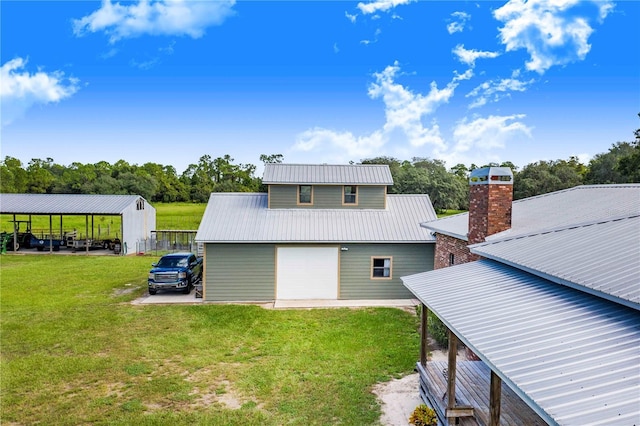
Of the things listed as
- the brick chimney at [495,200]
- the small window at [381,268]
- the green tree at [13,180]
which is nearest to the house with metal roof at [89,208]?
the small window at [381,268]

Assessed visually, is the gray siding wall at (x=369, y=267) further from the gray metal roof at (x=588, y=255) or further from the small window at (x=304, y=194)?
the gray metal roof at (x=588, y=255)

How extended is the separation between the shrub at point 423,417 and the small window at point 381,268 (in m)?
8.93

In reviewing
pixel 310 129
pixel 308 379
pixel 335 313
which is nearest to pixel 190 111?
pixel 310 129

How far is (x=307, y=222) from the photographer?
1642 cm

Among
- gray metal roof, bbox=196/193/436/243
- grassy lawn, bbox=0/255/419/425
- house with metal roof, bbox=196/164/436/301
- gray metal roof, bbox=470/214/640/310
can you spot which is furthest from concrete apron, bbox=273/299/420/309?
gray metal roof, bbox=470/214/640/310

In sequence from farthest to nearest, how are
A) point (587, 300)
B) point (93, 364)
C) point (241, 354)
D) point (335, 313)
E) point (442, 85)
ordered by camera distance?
1. point (442, 85)
2. point (335, 313)
3. point (241, 354)
4. point (93, 364)
5. point (587, 300)

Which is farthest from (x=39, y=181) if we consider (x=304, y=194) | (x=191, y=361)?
(x=191, y=361)

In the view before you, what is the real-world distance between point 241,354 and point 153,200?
56404mm

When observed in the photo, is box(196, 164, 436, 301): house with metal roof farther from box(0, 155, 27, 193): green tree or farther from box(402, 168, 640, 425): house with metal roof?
box(0, 155, 27, 193): green tree

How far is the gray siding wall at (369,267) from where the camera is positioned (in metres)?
15.7

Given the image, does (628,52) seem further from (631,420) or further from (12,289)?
(12,289)

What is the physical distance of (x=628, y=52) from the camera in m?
20.3

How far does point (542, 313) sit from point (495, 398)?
125 centimetres

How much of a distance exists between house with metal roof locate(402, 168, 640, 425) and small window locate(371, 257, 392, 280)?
563 centimetres
